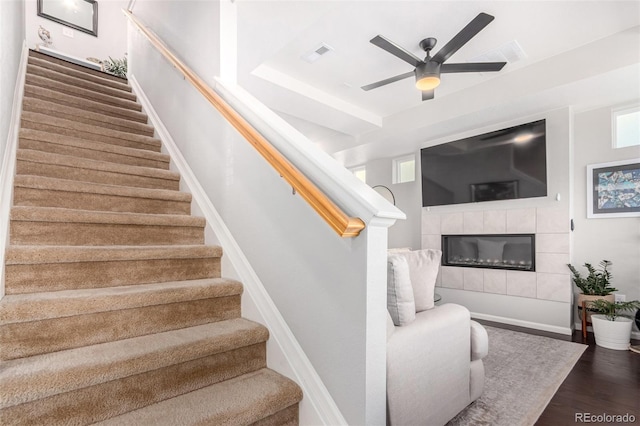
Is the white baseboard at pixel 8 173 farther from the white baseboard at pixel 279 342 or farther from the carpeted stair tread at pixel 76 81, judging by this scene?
the white baseboard at pixel 279 342

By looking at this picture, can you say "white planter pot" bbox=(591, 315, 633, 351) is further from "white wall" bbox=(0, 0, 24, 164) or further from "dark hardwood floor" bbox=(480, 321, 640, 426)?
"white wall" bbox=(0, 0, 24, 164)

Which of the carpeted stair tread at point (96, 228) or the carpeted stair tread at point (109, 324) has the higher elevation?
the carpeted stair tread at point (96, 228)

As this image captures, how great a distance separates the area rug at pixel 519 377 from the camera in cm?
192

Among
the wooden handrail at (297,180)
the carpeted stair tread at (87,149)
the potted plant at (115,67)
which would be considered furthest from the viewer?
the potted plant at (115,67)

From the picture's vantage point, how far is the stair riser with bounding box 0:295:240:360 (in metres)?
1.17

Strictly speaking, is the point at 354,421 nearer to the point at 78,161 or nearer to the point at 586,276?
the point at 78,161

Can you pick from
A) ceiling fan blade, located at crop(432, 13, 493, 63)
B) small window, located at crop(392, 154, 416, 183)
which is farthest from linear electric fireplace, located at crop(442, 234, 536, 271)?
ceiling fan blade, located at crop(432, 13, 493, 63)

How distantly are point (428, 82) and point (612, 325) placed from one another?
9.60 ft

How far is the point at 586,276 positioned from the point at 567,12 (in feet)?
9.56

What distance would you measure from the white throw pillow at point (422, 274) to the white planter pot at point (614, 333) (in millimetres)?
2519

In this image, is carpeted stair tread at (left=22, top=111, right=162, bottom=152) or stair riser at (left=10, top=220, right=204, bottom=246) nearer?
stair riser at (left=10, top=220, right=204, bottom=246)

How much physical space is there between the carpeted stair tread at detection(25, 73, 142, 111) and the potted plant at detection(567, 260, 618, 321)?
5.26 metres

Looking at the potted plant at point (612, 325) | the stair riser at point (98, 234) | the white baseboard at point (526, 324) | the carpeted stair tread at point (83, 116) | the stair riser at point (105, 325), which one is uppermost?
the carpeted stair tread at point (83, 116)

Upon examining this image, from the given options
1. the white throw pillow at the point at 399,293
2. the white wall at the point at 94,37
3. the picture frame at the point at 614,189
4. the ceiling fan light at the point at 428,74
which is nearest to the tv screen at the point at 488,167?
the picture frame at the point at 614,189
